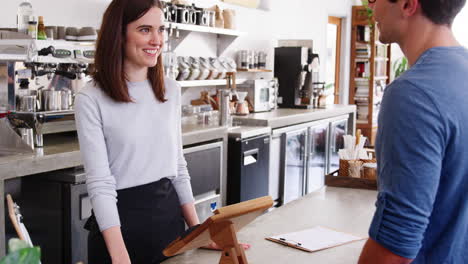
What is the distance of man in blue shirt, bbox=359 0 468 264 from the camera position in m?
1.00

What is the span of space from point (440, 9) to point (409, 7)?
55 mm

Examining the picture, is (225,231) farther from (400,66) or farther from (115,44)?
(400,66)

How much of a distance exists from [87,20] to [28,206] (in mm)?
1735

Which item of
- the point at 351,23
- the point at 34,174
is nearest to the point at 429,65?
the point at 34,174

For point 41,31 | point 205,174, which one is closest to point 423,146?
point 41,31

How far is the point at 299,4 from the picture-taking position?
745 centimetres

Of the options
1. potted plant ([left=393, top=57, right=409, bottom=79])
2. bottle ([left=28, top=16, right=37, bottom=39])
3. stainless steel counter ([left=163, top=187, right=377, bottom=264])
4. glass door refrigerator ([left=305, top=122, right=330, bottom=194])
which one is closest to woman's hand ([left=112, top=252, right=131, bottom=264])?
stainless steel counter ([left=163, top=187, right=377, bottom=264])

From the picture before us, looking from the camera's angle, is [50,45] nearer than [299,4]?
Yes

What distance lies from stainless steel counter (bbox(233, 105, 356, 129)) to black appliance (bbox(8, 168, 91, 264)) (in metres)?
2.27

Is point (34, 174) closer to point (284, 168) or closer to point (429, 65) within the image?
point (429, 65)

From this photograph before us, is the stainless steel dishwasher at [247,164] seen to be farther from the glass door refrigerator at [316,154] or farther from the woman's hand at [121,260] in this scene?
the woman's hand at [121,260]

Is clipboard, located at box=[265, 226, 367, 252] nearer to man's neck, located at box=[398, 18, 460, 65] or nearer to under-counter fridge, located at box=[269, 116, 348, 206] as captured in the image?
man's neck, located at box=[398, 18, 460, 65]

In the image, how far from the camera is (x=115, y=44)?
182cm

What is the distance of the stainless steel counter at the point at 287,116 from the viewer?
16.6ft
